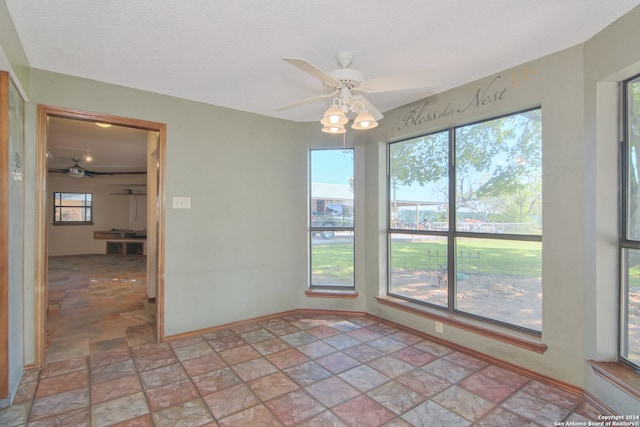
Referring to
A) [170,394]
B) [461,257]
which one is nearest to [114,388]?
[170,394]

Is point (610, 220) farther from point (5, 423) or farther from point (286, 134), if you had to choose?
point (5, 423)

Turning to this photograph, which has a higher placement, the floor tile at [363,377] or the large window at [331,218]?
the large window at [331,218]

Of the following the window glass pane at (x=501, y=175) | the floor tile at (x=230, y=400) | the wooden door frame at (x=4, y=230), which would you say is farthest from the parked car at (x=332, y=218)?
the wooden door frame at (x=4, y=230)

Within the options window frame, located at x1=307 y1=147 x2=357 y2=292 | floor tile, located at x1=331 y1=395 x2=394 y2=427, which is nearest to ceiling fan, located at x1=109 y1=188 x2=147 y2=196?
window frame, located at x1=307 y1=147 x2=357 y2=292

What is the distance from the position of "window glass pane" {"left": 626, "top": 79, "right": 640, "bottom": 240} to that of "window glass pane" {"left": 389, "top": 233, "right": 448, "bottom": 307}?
56.0 inches

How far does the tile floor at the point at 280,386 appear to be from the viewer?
1938 mm

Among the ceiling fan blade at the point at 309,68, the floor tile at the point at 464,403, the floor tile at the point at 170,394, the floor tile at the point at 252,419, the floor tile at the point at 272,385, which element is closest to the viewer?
the ceiling fan blade at the point at 309,68

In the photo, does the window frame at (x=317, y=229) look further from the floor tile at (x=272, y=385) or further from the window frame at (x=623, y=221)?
the window frame at (x=623, y=221)

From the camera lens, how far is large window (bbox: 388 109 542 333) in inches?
101

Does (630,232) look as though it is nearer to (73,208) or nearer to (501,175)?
(501,175)

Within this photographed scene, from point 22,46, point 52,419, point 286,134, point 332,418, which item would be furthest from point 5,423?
point 286,134

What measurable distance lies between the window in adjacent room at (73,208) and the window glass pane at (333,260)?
8823 mm

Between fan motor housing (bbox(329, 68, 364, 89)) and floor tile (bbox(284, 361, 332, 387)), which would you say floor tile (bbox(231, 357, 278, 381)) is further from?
fan motor housing (bbox(329, 68, 364, 89))

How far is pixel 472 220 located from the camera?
9.69 ft
